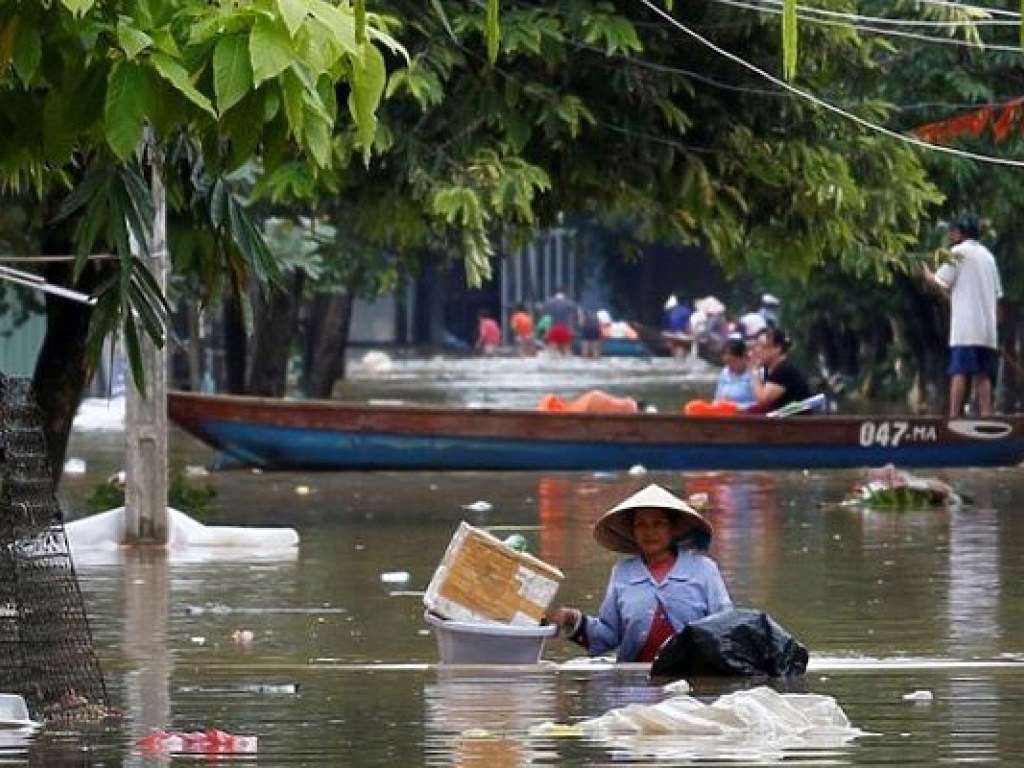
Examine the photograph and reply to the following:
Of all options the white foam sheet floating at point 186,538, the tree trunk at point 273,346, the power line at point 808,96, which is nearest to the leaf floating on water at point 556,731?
the power line at point 808,96

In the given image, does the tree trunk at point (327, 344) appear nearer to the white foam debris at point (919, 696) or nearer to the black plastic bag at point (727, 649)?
the black plastic bag at point (727, 649)

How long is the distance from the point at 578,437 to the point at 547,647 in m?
12.6

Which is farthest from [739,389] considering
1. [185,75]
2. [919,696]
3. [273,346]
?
[185,75]

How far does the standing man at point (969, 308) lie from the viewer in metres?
27.8

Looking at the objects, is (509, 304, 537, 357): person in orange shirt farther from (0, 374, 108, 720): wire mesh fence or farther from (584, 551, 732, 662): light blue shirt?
(0, 374, 108, 720): wire mesh fence

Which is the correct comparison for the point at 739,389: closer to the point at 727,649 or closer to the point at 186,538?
the point at 186,538

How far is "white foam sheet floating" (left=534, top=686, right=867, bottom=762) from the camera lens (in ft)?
34.8

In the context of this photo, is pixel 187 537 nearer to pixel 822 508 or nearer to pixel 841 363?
pixel 822 508

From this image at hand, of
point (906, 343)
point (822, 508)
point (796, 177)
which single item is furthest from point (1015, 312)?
point (796, 177)

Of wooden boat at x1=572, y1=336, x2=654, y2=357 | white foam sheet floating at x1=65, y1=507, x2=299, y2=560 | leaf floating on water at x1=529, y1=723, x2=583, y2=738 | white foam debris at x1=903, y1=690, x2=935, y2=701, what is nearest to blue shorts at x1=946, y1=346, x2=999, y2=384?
white foam sheet floating at x1=65, y1=507, x2=299, y2=560

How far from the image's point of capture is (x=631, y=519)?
41.8 feet

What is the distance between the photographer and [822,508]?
76.6ft

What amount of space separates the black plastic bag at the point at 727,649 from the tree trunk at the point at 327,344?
2937 cm

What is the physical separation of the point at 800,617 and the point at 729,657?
3.53 m
